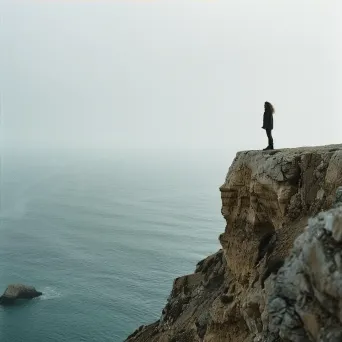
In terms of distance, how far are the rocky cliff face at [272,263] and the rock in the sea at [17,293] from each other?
4626 centimetres

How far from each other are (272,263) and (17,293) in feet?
217

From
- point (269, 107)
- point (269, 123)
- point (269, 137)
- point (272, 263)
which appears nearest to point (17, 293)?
point (269, 137)

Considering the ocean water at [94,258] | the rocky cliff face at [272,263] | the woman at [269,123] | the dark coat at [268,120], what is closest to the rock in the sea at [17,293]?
the ocean water at [94,258]

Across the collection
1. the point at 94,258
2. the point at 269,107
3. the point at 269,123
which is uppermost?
the point at 269,107

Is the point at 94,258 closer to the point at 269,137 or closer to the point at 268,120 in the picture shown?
the point at 269,137

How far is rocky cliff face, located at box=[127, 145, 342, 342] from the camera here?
1021 centimetres

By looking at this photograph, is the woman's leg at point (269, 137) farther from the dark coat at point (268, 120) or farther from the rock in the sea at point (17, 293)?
the rock in the sea at point (17, 293)

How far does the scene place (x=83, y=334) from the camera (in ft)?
202

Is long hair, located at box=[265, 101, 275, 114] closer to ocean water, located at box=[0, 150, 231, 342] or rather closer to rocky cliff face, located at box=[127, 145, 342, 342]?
rocky cliff face, located at box=[127, 145, 342, 342]

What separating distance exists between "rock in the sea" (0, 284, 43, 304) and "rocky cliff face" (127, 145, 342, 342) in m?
46.3

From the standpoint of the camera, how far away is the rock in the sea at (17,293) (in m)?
72.9

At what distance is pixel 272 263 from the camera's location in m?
16.4

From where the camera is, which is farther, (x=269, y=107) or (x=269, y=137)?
(x=269, y=137)

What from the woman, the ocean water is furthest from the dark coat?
the ocean water
